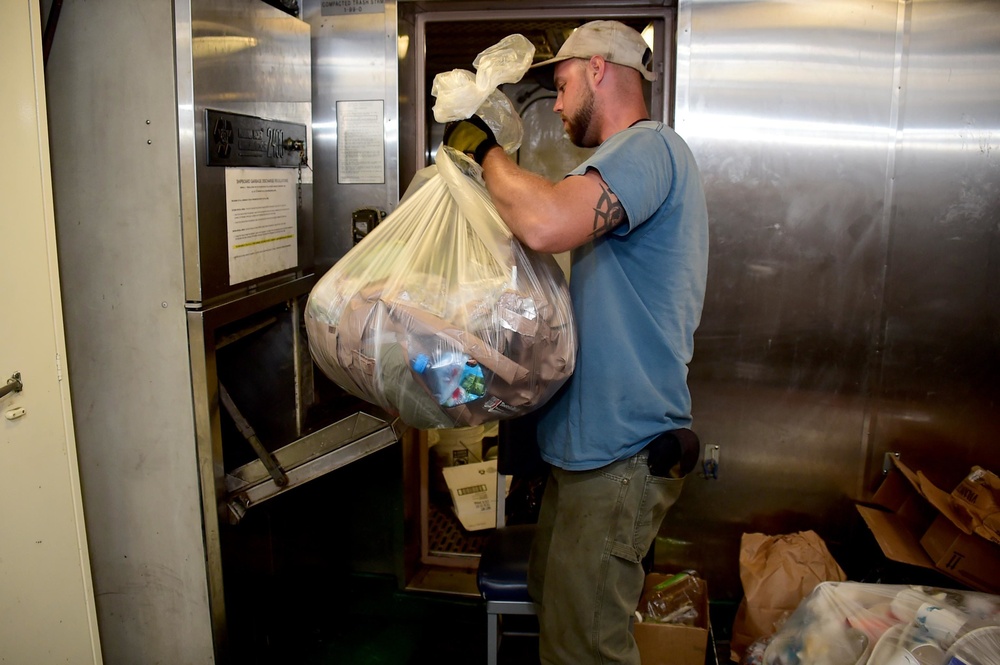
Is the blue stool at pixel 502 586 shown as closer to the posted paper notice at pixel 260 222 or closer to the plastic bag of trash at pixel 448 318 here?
the plastic bag of trash at pixel 448 318

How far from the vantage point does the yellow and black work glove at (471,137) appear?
5.15 ft

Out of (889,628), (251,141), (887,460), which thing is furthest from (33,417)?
(887,460)

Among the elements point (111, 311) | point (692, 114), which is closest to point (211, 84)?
point (111, 311)

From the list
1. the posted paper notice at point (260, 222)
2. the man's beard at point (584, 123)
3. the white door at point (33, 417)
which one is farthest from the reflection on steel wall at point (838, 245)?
the white door at point (33, 417)

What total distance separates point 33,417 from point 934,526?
2.33 metres

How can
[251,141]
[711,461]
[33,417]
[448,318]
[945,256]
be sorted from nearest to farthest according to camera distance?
[448,318], [33,417], [251,141], [945,256], [711,461]

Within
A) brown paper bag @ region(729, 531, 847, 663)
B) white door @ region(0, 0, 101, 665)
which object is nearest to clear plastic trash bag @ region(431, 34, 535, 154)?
white door @ region(0, 0, 101, 665)

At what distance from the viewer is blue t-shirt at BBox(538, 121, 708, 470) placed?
5.05 feet

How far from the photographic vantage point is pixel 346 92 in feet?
8.39

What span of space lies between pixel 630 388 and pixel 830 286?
4.13ft

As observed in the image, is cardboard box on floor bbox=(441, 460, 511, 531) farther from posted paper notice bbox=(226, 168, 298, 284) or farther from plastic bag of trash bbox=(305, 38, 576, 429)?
plastic bag of trash bbox=(305, 38, 576, 429)

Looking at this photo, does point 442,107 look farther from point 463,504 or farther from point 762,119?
point 463,504

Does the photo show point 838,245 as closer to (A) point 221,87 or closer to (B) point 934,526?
(B) point 934,526

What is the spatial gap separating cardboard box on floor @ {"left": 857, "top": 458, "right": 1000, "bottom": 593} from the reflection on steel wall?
0.15m
